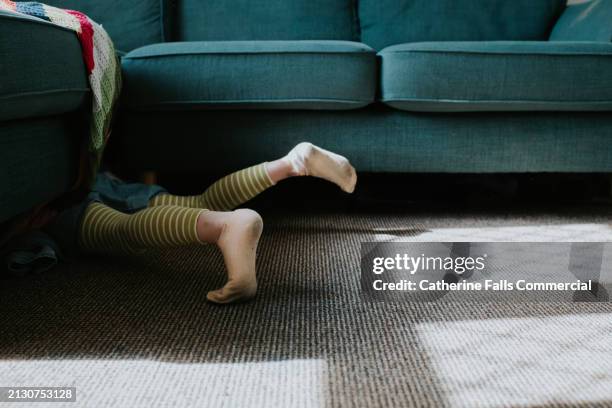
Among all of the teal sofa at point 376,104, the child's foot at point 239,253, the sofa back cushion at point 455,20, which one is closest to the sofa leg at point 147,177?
the teal sofa at point 376,104

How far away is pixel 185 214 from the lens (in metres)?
0.92

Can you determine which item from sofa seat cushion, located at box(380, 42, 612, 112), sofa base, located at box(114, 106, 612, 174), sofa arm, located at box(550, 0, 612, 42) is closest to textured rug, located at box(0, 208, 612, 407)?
sofa base, located at box(114, 106, 612, 174)

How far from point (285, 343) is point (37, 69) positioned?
54 cm

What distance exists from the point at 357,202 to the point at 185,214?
2.73 ft

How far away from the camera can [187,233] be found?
2.99ft

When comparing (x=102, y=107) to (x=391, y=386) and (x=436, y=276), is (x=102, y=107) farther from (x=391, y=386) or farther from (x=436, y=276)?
(x=391, y=386)

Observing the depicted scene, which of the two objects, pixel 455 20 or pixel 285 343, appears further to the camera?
pixel 455 20

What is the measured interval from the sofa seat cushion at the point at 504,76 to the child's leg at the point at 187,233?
0.68 m

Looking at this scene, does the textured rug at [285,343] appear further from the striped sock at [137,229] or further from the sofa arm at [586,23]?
the sofa arm at [586,23]

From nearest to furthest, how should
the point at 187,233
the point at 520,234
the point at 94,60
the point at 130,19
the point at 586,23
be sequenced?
the point at 187,233 < the point at 94,60 < the point at 520,234 < the point at 586,23 < the point at 130,19

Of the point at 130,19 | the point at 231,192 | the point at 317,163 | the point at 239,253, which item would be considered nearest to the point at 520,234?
the point at 317,163

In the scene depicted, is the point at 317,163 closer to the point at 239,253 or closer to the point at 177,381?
the point at 239,253

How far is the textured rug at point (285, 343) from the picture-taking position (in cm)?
58

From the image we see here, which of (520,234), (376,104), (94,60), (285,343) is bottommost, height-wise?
(520,234)
